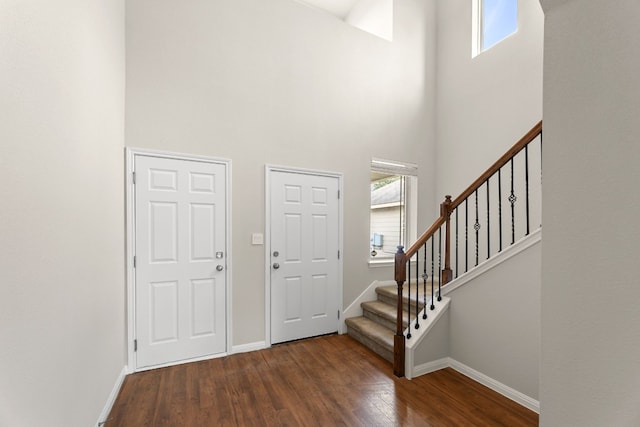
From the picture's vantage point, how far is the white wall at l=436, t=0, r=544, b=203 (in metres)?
3.53

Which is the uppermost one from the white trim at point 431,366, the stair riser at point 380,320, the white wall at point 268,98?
the white wall at point 268,98

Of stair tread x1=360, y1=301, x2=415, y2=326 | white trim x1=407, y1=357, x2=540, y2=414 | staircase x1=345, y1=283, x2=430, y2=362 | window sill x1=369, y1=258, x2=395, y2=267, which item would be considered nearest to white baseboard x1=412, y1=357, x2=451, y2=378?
white trim x1=407, y1=357, x2=540, y2=414

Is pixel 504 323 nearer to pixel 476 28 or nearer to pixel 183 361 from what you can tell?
pixel 183 361

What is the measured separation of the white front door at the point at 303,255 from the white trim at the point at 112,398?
145 centimetres

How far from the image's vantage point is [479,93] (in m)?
4.14

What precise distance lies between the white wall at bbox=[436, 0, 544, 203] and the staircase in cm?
185

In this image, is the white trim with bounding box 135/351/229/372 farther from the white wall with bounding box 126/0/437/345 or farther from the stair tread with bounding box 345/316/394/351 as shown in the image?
the stair tread with bounding box 345/316/394/351

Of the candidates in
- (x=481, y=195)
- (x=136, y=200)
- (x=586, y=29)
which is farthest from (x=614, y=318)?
(x=481, y=195)

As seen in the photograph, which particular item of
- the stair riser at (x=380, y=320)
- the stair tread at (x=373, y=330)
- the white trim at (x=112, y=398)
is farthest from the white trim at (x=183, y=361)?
the stair riser at (x=380, y=320)

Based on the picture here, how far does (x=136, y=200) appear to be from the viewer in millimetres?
2840

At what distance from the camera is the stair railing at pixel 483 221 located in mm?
2611

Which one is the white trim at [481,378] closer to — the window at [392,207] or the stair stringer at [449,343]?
the stair stringer at [449,343]

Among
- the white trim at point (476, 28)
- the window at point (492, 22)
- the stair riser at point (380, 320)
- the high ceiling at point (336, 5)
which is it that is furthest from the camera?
the high ceiling at point (336, 5)

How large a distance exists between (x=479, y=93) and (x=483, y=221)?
5.94 feet
